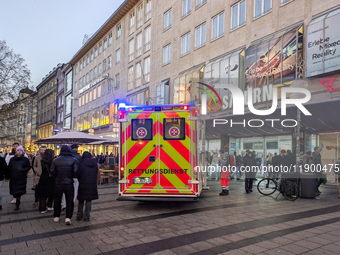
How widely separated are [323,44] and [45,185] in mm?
13404

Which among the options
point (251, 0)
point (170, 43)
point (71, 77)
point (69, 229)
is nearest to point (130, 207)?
point (69, 229)

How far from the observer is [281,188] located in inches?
405

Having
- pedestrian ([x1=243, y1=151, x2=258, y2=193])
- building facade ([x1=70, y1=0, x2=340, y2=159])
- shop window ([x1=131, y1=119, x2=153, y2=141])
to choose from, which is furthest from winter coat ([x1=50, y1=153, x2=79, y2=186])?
pedestrian ([x1=243, y1=151, x2=258, y2=193])

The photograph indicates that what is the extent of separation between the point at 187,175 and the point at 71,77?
5453 cm

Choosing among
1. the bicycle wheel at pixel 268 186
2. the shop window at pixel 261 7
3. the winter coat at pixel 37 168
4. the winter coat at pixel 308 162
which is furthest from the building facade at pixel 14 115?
the winter coat at pixel 308 162

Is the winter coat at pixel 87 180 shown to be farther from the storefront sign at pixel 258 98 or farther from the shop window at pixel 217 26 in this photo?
Answer: the shop window at pixel 217 26

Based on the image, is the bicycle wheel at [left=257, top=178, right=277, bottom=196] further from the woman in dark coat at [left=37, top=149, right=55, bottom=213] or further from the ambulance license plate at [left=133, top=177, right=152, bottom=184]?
the woman in dark coat at [left=37, top=149, right=55, bottom=213]

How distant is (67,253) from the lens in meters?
4.66

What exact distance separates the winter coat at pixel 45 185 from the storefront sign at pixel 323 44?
1259cm

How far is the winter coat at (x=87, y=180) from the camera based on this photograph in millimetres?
6746

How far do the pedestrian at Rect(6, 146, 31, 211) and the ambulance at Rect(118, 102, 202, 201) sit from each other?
105 inches

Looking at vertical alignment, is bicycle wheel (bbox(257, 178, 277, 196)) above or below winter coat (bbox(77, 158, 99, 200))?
below

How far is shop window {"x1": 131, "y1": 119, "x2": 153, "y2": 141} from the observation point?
820cm

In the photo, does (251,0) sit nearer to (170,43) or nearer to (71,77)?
(170,43)
